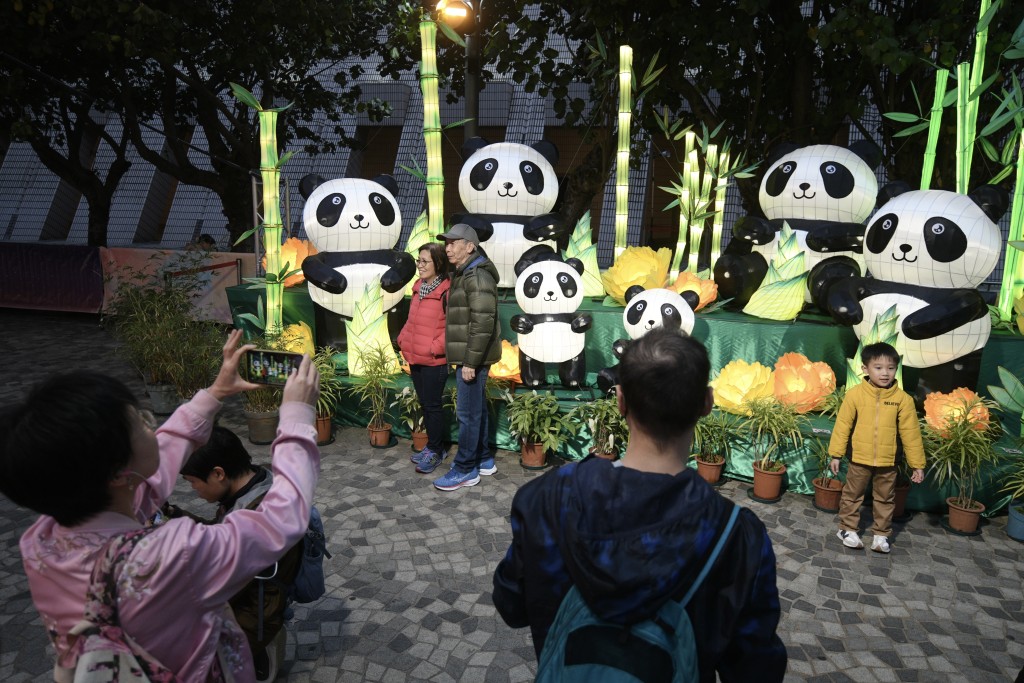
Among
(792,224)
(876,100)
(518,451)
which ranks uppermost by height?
(876,100)

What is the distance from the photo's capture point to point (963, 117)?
15.9ft

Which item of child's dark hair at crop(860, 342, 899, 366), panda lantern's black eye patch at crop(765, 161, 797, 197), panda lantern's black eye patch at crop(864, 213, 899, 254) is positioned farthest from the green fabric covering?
panda lantern's black eye patch at crop(765, 161, 797, 197)

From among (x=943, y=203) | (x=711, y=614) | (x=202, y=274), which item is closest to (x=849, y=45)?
(x=943, y=203)

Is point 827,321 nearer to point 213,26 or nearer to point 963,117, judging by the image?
point 963,117

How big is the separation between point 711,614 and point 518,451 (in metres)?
3.79

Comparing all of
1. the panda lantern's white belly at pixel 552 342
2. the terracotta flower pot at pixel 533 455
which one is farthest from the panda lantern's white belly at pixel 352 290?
the terracotta flower pot at pixel 533 455

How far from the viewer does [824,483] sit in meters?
4.21

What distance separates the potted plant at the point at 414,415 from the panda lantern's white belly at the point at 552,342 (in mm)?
842

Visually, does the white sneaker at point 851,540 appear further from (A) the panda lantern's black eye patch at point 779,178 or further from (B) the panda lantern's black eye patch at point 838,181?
(A) the panda lantern's black eye patch at point 779,178

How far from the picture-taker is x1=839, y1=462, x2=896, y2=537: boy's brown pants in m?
3.75

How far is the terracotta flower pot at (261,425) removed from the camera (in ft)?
17.1

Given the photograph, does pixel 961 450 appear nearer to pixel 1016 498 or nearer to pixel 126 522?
pixel 1016 498

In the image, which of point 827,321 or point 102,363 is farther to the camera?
point 102,363

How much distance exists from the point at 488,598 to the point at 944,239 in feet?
10.4
